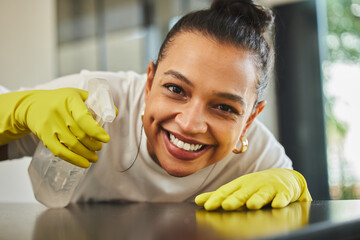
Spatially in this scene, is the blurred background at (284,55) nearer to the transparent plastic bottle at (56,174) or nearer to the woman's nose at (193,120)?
the transparent plastic bottle at (56,174)

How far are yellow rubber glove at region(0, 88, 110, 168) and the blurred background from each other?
1291 millimetres

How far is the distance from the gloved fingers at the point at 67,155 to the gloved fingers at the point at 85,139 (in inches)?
1.4

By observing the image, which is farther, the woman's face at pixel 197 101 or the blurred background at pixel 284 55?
the blurred background at pixel 284 55

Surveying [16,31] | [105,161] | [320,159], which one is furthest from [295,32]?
[105,161]

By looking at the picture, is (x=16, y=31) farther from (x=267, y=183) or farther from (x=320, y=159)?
(x=320, y=159)

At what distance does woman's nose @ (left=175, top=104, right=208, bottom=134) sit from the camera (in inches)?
40.0

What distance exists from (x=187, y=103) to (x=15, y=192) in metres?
1.52

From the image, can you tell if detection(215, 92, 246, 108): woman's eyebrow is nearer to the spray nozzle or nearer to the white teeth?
the white teeth

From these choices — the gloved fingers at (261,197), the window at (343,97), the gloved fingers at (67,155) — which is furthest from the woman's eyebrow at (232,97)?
the window at (343,97)

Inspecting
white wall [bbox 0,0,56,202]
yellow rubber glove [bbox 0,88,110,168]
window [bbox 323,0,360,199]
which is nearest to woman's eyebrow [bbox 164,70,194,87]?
yellow rubber glove [bbox 0,88,110,168]

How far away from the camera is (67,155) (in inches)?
38.3

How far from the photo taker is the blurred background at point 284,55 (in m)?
2.45

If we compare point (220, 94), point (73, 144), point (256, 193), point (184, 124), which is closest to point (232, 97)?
point (220, 94)

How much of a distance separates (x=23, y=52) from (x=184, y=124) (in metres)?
1.72
